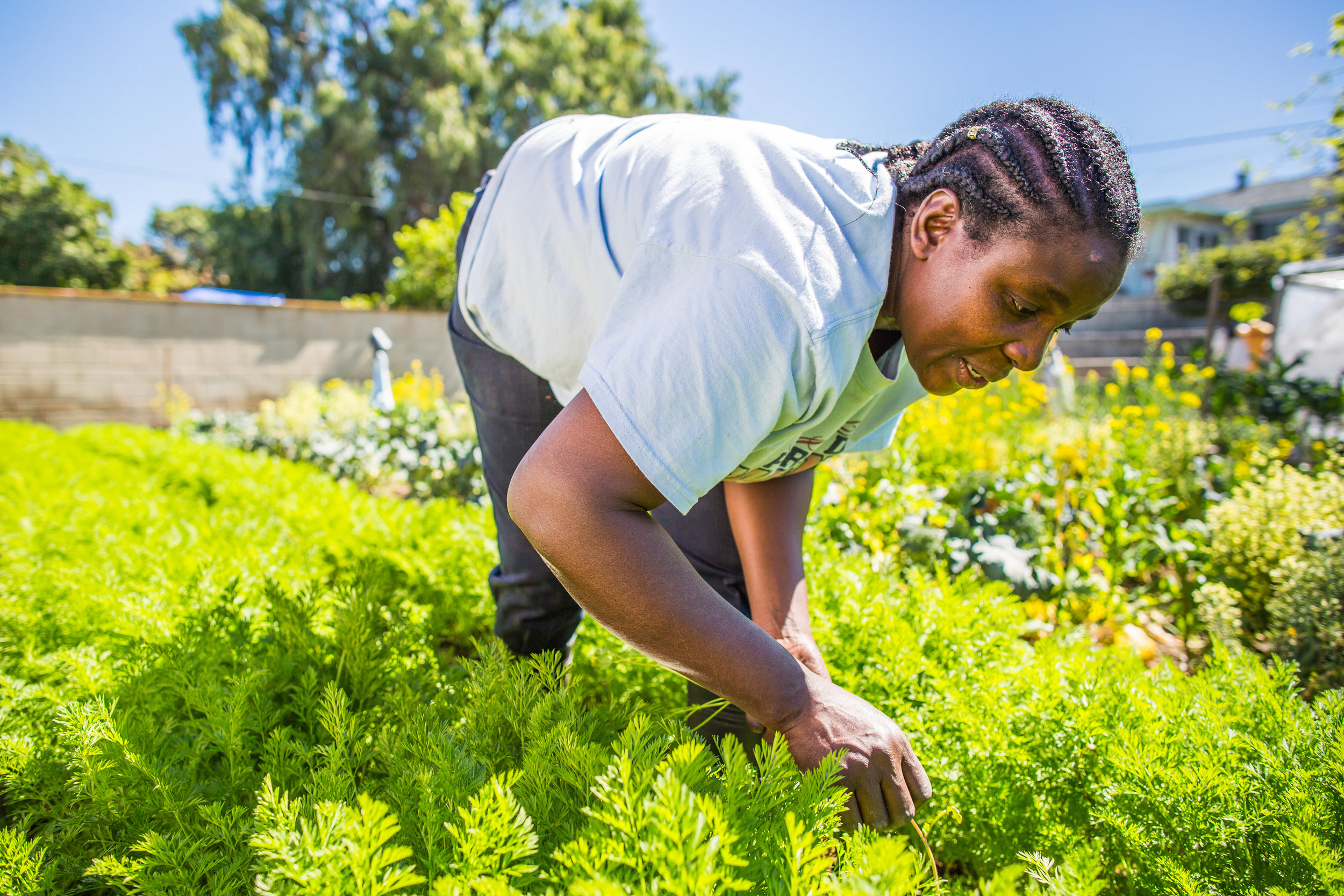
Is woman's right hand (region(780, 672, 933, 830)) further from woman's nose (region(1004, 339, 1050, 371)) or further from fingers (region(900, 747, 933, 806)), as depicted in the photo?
woman's nose (region(1004, 339, 1050, 371))

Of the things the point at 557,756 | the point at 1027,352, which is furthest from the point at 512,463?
the point at 1027,352

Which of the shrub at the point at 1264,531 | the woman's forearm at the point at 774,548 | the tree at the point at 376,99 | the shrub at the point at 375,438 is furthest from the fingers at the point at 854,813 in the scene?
the tree at the point at 376,99

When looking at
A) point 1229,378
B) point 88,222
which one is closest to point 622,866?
point 1229,378

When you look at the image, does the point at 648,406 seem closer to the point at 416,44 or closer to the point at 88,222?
the point at 416,44

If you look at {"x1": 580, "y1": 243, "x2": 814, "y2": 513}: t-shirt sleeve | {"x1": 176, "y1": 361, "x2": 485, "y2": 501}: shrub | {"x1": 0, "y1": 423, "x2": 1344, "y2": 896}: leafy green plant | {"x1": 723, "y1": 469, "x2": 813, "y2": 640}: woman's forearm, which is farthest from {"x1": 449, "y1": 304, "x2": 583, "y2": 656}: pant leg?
{"x1": 176, "y1": 361, "x2": 485, "y2": 501}: shrub

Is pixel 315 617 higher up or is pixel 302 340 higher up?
pixel 315 617

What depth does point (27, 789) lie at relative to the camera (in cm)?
123

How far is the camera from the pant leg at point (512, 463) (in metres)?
1.63

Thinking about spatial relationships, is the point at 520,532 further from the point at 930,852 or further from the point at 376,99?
the point at 376,99

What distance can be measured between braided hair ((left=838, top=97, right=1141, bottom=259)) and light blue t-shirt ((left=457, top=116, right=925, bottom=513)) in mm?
110

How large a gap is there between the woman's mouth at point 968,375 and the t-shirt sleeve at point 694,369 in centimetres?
35

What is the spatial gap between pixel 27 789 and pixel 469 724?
0.82 meters

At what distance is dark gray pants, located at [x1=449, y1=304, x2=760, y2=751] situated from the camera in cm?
163

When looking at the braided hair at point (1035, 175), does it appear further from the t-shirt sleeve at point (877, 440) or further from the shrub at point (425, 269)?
the shrub at point (425, 269)
